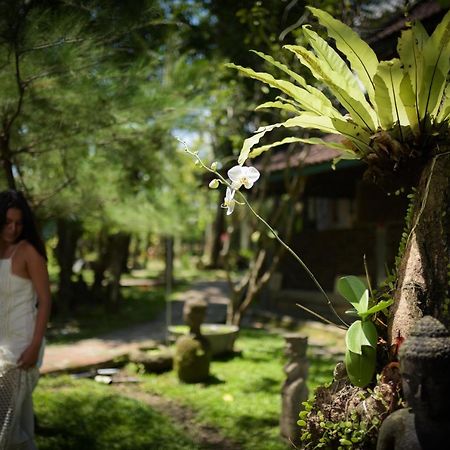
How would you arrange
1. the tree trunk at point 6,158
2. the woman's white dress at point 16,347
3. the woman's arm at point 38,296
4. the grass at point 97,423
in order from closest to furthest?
the woman's white dress at point 16,347, the woman's arm at point 38,296, the tree trunk at point 6,158, the grass at point 97,423

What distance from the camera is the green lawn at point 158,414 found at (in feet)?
14.4

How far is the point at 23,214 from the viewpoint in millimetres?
3219

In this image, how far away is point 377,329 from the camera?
1.84m

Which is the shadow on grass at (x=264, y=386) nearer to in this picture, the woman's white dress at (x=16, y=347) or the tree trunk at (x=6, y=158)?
the woman's white dress at (x=16, y=347)

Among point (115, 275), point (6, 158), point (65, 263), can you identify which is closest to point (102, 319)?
point (115, 275)

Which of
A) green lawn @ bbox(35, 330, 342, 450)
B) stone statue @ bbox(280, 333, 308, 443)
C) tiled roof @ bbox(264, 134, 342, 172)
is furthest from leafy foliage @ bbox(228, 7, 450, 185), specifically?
tiled roof @ bbox(264, 134, 342, 172)

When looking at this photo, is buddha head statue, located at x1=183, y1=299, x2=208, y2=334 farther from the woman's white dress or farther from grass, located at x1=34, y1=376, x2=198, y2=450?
the woman's white dress

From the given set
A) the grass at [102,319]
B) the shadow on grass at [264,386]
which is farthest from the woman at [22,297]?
the grass at [102,319]

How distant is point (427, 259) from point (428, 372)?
483 mm

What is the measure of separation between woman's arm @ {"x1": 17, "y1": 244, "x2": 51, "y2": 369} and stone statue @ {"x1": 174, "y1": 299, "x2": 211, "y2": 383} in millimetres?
3193

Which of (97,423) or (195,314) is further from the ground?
(195,314)

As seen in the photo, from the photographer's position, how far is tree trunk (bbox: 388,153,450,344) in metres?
1.72

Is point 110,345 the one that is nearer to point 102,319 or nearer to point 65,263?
point 102,319

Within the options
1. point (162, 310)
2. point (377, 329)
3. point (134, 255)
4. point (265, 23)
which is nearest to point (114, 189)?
point (265, 23)
